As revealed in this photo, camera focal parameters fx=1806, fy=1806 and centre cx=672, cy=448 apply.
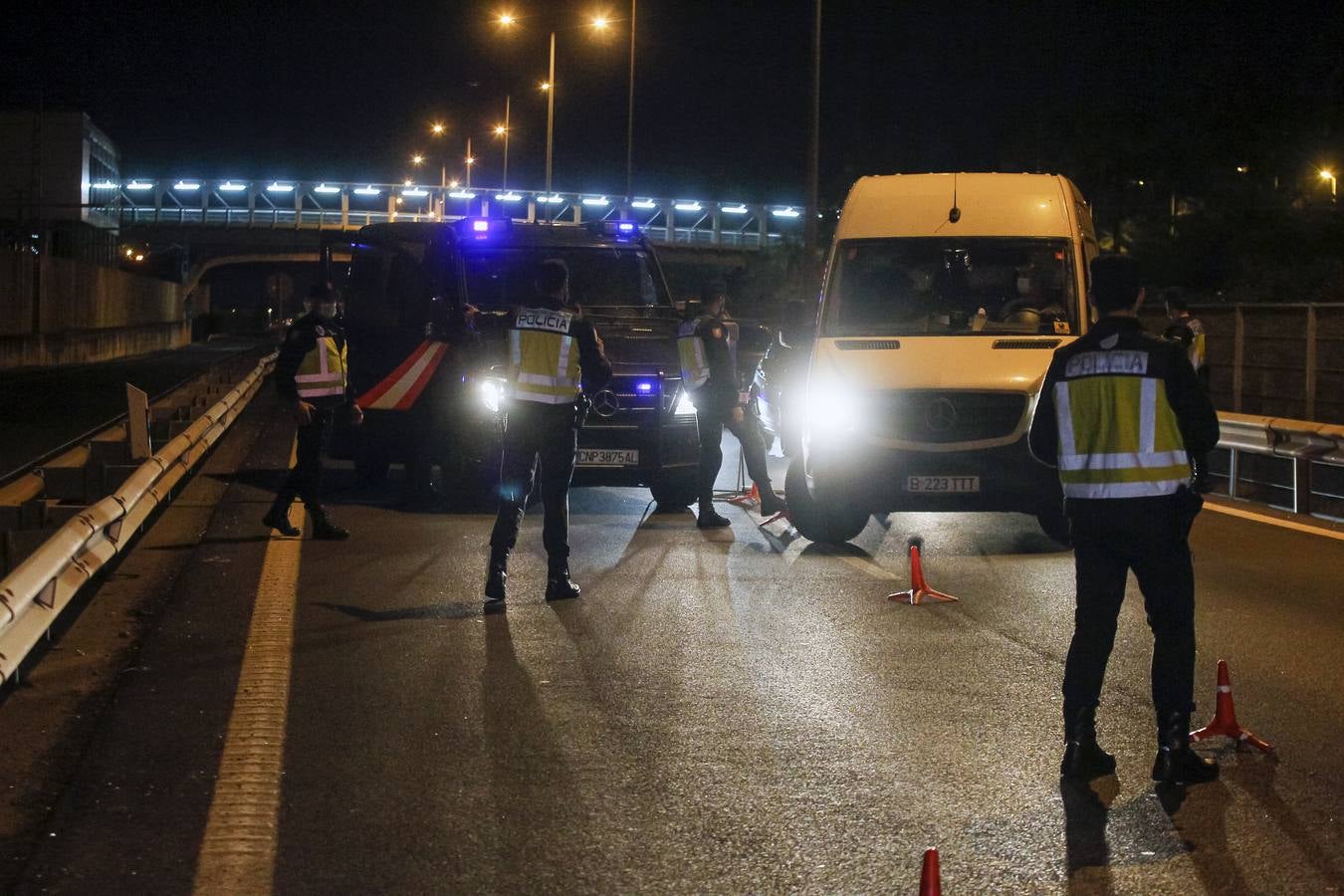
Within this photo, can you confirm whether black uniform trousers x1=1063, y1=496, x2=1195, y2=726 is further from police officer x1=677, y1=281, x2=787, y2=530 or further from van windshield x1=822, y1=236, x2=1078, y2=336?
police officer x1=677, y1=281, x2=787, y2=530

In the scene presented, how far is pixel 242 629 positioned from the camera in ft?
29.2

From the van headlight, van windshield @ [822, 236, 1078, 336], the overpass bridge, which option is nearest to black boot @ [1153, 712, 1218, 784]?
the van headlight

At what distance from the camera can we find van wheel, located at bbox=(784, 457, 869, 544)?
12.3 meters

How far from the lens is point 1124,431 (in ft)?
19.9

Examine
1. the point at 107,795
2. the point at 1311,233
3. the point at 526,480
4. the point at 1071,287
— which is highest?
the point at 1311,233

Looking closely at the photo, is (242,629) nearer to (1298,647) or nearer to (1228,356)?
(1298,647)

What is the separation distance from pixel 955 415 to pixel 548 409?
3350 millimetres

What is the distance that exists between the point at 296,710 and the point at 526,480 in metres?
3.07

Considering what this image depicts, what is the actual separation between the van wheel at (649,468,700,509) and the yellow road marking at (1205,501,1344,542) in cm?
449

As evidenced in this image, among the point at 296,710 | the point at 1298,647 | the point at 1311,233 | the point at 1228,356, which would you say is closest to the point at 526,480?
the point at 296,710

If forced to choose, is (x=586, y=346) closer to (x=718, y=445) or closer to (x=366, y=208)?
(x=718, y=445)

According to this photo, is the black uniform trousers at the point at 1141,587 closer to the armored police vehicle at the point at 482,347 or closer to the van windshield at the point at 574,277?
the armored police vehicle at the point at 482,347

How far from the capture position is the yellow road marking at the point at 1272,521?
13.3m

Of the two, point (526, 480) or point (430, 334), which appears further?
point (430, 334)
